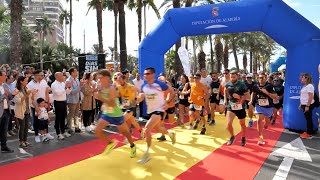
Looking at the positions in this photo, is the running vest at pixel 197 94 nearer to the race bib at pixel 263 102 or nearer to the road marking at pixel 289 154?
the race bib at pixel 263 102

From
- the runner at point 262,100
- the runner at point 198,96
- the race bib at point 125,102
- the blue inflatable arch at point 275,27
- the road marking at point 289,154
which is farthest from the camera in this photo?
the runner at point 198,96

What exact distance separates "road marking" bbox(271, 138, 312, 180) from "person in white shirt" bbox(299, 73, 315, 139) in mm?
474

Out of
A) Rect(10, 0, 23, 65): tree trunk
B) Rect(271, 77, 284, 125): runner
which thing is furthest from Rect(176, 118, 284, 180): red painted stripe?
Rect(10, 0, 23, 65): tree trunk

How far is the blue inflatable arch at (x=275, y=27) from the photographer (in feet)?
32.2

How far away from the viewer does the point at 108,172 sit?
19.9ft

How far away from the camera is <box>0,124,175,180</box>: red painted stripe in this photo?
611 cm

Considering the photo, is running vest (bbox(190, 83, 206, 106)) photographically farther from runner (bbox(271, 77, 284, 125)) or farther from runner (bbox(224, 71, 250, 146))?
runner (bbox(271, 77, 284, 125))

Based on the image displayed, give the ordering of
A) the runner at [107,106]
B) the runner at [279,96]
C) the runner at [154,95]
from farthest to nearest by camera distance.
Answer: the runner at [279,96]
the runner at [154,95]
the runner at [107,106]

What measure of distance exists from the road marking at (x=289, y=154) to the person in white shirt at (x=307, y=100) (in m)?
0.47

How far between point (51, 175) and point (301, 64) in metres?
7.69

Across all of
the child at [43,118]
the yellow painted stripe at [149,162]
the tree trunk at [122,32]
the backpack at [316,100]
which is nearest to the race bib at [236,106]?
the yellow painted stripe at [149,162]

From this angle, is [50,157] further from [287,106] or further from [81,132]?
[287,106]

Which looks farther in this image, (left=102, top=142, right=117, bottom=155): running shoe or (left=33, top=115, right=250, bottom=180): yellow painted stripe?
(left=102, top=142, right=117, bottom=155): running shoe

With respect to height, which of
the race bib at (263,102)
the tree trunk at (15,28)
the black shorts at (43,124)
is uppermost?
the tree trunk at (15,28)
